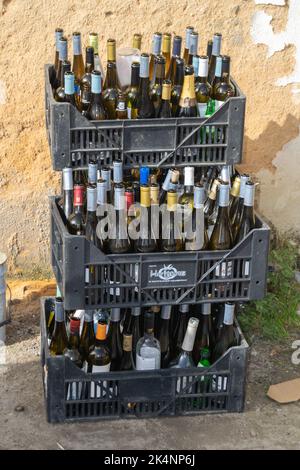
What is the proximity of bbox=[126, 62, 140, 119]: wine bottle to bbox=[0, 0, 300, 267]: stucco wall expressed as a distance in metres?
0.97

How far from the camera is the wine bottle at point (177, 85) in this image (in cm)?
455

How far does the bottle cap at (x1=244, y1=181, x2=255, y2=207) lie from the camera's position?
4340mm

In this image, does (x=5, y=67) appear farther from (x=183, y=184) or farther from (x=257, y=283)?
(x=257, y=283)

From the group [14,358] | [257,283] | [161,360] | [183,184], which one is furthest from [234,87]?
[14,358]

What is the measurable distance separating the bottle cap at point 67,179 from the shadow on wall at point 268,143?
178 centimetres

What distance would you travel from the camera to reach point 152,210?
4.35 m

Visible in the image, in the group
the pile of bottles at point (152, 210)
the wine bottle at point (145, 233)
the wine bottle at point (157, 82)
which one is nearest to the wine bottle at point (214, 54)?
the wine bottle at point (157, 82)

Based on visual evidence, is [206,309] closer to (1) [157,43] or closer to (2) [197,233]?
(2) [197,233]

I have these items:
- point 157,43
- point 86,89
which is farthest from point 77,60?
point 157,43

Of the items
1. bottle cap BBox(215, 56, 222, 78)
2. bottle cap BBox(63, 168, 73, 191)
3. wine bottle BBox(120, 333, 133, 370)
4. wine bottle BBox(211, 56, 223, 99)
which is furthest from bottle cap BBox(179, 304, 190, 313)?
bottle cap BBox(215, 56, 222, 78)

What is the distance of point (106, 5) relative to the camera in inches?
213

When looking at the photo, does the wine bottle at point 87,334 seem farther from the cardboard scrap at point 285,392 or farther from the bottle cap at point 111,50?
the bottle cap at point 111,50

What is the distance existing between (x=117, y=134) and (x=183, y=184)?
504 millimetres

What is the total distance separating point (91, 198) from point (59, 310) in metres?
0.72
